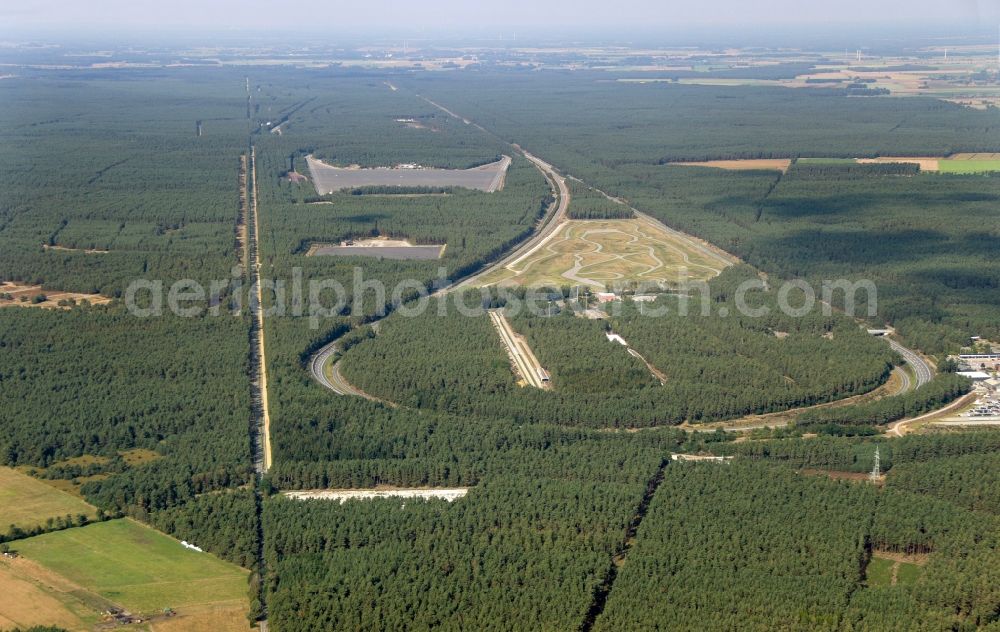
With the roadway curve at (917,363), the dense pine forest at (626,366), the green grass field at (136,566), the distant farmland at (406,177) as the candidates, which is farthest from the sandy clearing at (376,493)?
the distant farmland at (406,177)

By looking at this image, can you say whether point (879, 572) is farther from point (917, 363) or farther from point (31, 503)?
point (31, 503)

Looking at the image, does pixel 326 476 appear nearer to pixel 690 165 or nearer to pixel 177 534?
pixel 177 534

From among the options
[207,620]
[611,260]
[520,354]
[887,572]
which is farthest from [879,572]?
[611,260]

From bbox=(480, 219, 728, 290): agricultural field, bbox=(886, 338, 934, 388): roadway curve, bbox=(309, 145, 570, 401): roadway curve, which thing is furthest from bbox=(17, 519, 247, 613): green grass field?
bbox=(480, 219, 728, 290): agricultural field

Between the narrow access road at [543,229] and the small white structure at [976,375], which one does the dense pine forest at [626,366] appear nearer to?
the small white structure at [976,375]

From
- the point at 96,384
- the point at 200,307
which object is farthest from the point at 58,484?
the point at 200,307

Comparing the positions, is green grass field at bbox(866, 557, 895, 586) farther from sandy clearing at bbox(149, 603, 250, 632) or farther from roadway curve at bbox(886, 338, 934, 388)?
sandy clearing at bbox(149, 603, 250, 632)

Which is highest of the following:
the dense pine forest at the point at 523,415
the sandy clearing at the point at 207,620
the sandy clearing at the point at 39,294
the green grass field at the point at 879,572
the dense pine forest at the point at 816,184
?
the dense pine forest at the point at 816,184

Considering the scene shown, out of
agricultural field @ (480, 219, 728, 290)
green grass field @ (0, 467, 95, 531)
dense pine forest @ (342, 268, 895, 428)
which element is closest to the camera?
green grass field @ (0, 467, 95, 531)
